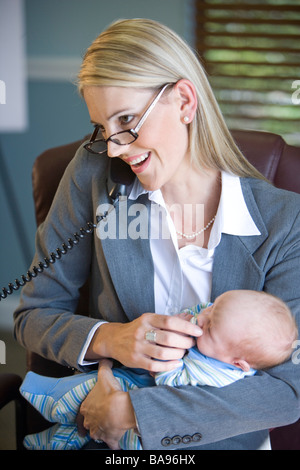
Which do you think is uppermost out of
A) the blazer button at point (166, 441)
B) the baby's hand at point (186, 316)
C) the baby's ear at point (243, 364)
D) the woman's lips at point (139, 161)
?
the woman's lips at point (139, 161)

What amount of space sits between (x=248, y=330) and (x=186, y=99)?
0.56m

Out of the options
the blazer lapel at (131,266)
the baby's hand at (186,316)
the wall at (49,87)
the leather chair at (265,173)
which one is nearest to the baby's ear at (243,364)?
the baby's hand at (186,316)

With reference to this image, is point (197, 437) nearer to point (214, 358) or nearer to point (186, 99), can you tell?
point (214, 358)

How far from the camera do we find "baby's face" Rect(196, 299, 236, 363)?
1.13 metres

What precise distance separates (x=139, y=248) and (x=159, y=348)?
30 cm

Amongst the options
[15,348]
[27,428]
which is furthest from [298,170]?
[15,348]

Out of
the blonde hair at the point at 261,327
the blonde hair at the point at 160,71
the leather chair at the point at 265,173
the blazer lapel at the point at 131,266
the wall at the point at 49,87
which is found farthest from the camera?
the wall at the point at 49,87

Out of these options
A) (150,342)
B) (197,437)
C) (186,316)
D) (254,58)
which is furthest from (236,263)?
(254,58)

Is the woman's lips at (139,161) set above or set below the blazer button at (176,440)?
above

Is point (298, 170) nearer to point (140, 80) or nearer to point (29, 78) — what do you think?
point (140, 80)

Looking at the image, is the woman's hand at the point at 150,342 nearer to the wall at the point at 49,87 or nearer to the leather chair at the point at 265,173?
the leather chair at the point at 265,173

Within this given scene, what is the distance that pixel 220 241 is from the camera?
4.40 ft

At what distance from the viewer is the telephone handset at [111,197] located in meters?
1.40

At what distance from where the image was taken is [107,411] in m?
1.18
